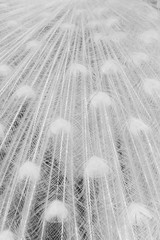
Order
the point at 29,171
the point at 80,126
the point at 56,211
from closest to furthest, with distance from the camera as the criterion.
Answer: the point at 56,211, the point at 29,171, the point at 80,126

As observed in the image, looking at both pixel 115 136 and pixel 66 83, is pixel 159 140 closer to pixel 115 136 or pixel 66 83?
pixel 115 136

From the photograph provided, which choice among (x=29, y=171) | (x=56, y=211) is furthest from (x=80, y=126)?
(x=56, y=211)

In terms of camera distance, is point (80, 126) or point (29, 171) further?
point (80, 126)

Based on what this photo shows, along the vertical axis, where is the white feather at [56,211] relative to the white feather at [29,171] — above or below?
below

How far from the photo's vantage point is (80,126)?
4.87 ft

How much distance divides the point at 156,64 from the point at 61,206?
0.80 metres

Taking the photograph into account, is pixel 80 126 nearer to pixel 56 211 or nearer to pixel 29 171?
pixel 29 171

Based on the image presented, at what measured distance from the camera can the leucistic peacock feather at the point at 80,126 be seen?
1.21 metres

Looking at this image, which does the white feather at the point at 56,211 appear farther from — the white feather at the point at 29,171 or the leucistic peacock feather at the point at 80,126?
the white feather at the point at 29,171

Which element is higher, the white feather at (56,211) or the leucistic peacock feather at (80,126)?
the leucistic peacock feather at (80,126)

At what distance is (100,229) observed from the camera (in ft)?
3.87

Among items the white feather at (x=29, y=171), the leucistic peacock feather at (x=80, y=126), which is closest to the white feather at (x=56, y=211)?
the leucistic peacock feather at (x=80, y=126)

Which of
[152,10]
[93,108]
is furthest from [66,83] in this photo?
[152,10]

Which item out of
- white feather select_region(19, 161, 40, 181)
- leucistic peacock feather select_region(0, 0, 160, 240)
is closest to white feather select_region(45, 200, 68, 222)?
leucistic peacock feather select_region(0, 0, 160, 240)
